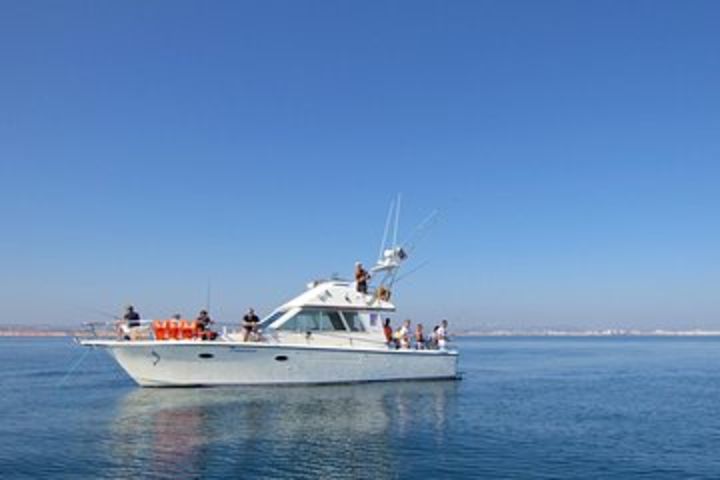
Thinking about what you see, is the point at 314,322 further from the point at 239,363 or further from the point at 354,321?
the point at 239,363

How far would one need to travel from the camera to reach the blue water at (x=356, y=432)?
566 inches

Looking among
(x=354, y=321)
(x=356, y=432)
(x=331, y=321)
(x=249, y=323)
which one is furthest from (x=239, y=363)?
(x=356, y=432)

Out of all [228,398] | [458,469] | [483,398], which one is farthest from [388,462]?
[483,398]

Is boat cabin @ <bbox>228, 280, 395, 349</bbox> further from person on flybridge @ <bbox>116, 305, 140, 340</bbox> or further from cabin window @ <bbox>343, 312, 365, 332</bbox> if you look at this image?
person on flybridge @ <bbox>116, 305, 140, 340</bbox>

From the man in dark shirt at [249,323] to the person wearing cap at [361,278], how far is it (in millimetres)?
5288

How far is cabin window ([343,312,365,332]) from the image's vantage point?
2918cm

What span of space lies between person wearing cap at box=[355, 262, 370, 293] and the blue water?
4.45m

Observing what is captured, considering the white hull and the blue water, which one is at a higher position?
the white hull

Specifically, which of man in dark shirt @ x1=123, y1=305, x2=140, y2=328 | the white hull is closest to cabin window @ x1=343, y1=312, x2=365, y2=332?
the white hull

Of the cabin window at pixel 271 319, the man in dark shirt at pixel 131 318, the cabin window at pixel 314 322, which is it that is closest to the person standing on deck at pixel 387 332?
the cabin window at pixel 314 322

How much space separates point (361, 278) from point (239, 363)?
709 centimetres

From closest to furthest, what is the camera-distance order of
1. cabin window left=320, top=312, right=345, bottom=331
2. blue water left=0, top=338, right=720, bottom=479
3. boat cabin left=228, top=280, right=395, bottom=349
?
blue water left=0, top=338, right=720, bottom=479
boat cabin left=228, top=280, right=395, bottom=349
cabin window left=320, top=312, right=345, bottom=331

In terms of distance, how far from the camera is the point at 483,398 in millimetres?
26766

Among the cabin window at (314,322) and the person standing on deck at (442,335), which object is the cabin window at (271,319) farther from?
the person standing on deck at (442,335)
